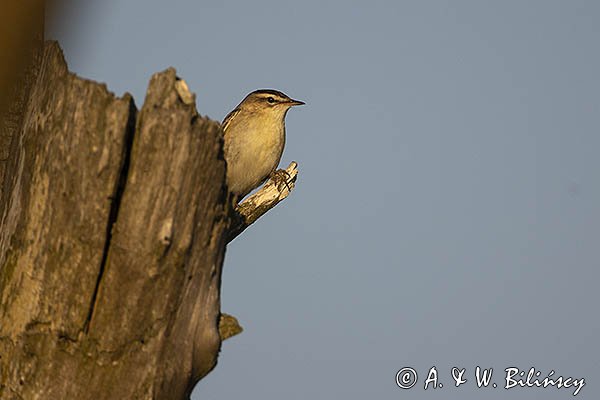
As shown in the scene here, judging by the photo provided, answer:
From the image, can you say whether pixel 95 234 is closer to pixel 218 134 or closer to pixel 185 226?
pixel 185 226

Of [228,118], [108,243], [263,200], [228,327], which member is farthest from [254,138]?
[108,243]

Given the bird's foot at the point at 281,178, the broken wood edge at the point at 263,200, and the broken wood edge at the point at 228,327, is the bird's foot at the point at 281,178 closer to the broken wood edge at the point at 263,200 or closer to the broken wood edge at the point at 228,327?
the broken wood edge at the point at 263,200

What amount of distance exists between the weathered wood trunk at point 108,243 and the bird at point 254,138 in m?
5.43

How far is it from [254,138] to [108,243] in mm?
6048

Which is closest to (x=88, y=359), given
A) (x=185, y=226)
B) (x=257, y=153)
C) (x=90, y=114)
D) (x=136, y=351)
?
(x=136, y=351)

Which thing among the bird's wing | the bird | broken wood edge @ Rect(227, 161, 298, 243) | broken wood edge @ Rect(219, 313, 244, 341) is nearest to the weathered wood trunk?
broken wood edge @ Rect(219, 313, 244, 341)

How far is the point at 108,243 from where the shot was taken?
3.69m

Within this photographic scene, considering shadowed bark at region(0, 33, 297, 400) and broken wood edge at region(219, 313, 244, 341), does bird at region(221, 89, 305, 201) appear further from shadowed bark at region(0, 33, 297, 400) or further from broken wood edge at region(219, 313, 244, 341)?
shadowed bark at region(0, 33, 297, 400)

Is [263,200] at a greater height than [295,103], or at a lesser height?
lesser

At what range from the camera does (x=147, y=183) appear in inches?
140

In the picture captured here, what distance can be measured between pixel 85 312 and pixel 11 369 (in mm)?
617

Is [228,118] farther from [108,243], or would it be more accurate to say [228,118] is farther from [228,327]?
[108,243]

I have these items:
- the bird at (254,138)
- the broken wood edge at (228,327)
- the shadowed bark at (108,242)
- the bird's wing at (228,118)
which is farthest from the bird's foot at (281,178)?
the shadowed bark at (108,242)

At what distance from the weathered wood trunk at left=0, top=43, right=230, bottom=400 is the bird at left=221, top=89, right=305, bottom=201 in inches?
214
